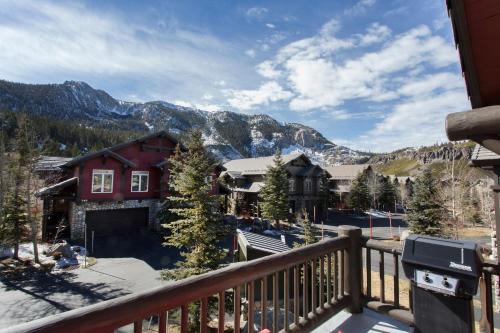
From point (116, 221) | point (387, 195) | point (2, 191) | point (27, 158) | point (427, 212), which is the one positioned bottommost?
point (116, 221)

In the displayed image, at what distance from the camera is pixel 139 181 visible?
Answer: 78.3 feet

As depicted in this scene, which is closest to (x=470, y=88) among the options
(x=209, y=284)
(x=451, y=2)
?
(x=451, y=2)

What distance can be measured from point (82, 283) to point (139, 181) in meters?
11.9

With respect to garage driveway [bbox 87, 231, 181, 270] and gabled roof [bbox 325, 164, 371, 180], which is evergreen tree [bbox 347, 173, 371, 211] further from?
garage driveway [bbox 87, 231, 181, 270]

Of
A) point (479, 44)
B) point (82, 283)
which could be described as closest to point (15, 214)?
point (82, 283)

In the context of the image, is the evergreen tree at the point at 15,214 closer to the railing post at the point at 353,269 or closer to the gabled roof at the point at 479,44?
the railing post at the point at 353,269

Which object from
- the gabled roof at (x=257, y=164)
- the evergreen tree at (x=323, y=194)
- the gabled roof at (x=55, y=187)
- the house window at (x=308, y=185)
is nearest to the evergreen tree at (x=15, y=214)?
the gabled roof at (x=55, y=187)

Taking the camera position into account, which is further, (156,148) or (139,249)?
(156,148)

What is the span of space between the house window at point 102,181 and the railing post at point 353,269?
69.0 ft

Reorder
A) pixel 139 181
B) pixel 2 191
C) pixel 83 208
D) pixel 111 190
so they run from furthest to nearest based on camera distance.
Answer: pixel 139 181 < pixel 111 190 < pixel 83 208 < pixel 2 191

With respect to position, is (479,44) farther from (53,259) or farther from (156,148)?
(156,148)

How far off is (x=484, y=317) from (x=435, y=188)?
18.3 meters

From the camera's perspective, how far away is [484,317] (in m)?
3.15

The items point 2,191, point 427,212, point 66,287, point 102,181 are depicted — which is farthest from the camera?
point 102,181
